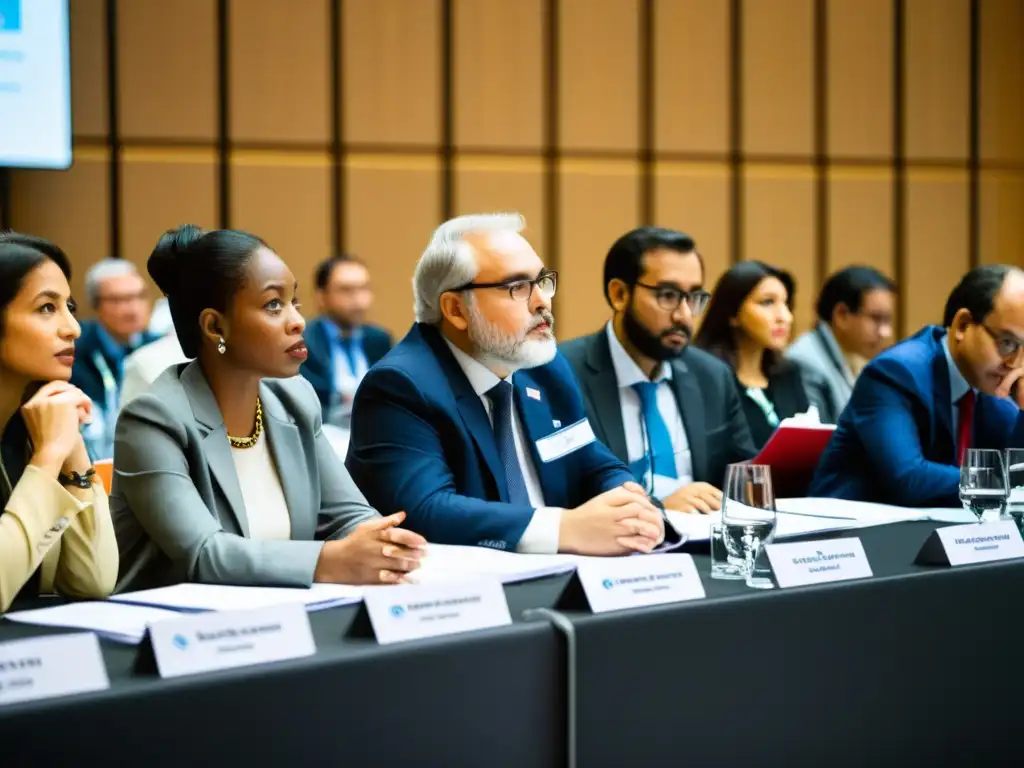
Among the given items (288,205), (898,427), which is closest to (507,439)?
(898,427)

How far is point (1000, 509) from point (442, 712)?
1205 mm

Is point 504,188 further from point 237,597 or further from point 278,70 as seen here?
point 237,597

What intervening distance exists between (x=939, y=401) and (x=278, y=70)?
391 cm

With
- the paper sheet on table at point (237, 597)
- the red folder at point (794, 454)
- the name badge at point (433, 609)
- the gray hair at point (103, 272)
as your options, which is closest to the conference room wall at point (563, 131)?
the gray hair at point (103, 272)

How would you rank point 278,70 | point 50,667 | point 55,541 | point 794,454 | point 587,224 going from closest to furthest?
point 50,667, point 55,541, point 794,454, point 278,70, point 587,224

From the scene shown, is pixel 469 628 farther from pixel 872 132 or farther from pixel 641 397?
pixel 872 132

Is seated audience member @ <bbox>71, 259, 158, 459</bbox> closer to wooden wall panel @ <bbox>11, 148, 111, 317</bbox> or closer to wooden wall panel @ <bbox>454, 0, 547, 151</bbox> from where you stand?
wooden wall panel @ <bbox>11, 148, 111, 317</bbox>

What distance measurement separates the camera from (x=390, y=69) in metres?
5.81

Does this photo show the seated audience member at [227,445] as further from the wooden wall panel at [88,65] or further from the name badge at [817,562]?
the wooden wall panel at [88,65]

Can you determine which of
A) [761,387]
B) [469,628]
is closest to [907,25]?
[761,387]

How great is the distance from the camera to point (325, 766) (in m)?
1.11

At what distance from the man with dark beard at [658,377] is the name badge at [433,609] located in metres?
1.55

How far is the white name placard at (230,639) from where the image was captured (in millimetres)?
1061

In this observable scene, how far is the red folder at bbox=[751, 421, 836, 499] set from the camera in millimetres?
2803
